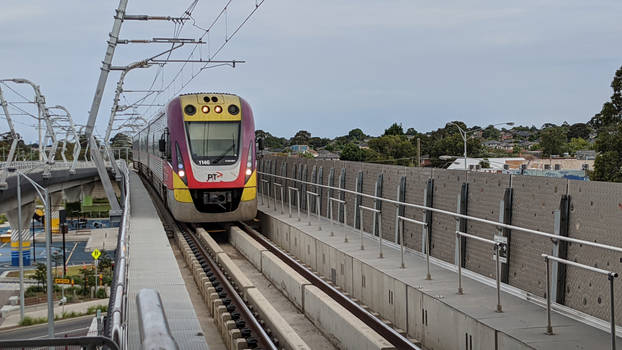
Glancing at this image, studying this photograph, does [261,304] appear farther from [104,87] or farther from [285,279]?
[104,87]

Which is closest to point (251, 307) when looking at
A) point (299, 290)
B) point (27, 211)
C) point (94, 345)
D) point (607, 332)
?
point (299, 290)

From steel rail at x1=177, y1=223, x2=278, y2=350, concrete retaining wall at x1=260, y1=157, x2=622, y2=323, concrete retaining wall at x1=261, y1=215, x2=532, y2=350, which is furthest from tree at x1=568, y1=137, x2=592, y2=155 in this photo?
concrete retaining wall at x1=261, y1=215, x2=532, y2=350

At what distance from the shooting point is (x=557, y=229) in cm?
867

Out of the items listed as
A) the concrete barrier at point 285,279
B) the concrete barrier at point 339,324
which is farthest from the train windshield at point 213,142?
the concrete barrier at point 339,324

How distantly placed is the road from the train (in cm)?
2356

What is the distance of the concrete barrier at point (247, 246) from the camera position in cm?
1720

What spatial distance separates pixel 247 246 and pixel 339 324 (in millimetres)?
8680

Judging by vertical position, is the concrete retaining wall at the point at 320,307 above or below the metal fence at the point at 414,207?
below

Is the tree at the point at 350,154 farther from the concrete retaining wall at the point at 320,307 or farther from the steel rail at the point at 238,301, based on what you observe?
the concrete retaining wall at the point at 320,307

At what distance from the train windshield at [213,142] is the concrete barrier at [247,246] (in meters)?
2.24

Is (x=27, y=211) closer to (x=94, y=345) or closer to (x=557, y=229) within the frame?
(x=557, y=229)

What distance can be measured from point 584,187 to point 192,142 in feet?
43.4

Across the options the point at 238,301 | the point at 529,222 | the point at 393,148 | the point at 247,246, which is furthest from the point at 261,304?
the point at 393,148

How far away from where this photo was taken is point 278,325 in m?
10.3
